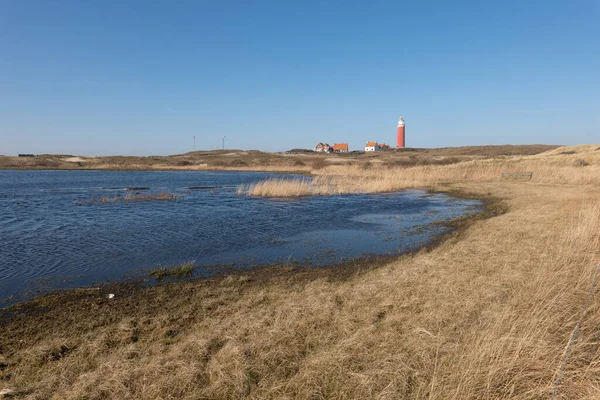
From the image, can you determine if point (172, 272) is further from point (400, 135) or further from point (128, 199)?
point (400, 135)

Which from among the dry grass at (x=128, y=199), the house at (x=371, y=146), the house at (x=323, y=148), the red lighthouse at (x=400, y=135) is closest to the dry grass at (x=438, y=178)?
the dry grass at (x=128, y=199)

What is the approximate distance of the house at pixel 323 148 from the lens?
13662 centimetres

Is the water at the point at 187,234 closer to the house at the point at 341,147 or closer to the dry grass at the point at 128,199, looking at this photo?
the dry grass at the point at 128,199

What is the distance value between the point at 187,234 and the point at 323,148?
12858 cm

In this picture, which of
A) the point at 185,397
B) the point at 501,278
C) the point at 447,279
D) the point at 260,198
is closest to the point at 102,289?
the point at 185,397

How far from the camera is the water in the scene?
10016mm

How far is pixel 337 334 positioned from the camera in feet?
17.0

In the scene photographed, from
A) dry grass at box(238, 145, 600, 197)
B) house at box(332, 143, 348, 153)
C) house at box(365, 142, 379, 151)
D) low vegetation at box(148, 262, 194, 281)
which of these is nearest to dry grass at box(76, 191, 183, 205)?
dry grass at box(238, 145, 600, 197)

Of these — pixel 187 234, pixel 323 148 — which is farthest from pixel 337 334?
pixel 323 148

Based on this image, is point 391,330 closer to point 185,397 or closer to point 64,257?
point 185,397

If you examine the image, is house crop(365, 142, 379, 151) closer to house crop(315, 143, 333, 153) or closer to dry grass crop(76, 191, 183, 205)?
house crop(315, 143, 333, 153)

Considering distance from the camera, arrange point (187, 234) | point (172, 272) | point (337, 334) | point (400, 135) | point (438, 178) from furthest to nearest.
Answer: point (400, 135) → point (438, 178) → point (187, 234) → point (172, 272) → point (337, 334)

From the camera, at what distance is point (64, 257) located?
10875mm

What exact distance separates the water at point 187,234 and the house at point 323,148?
114048 mm
